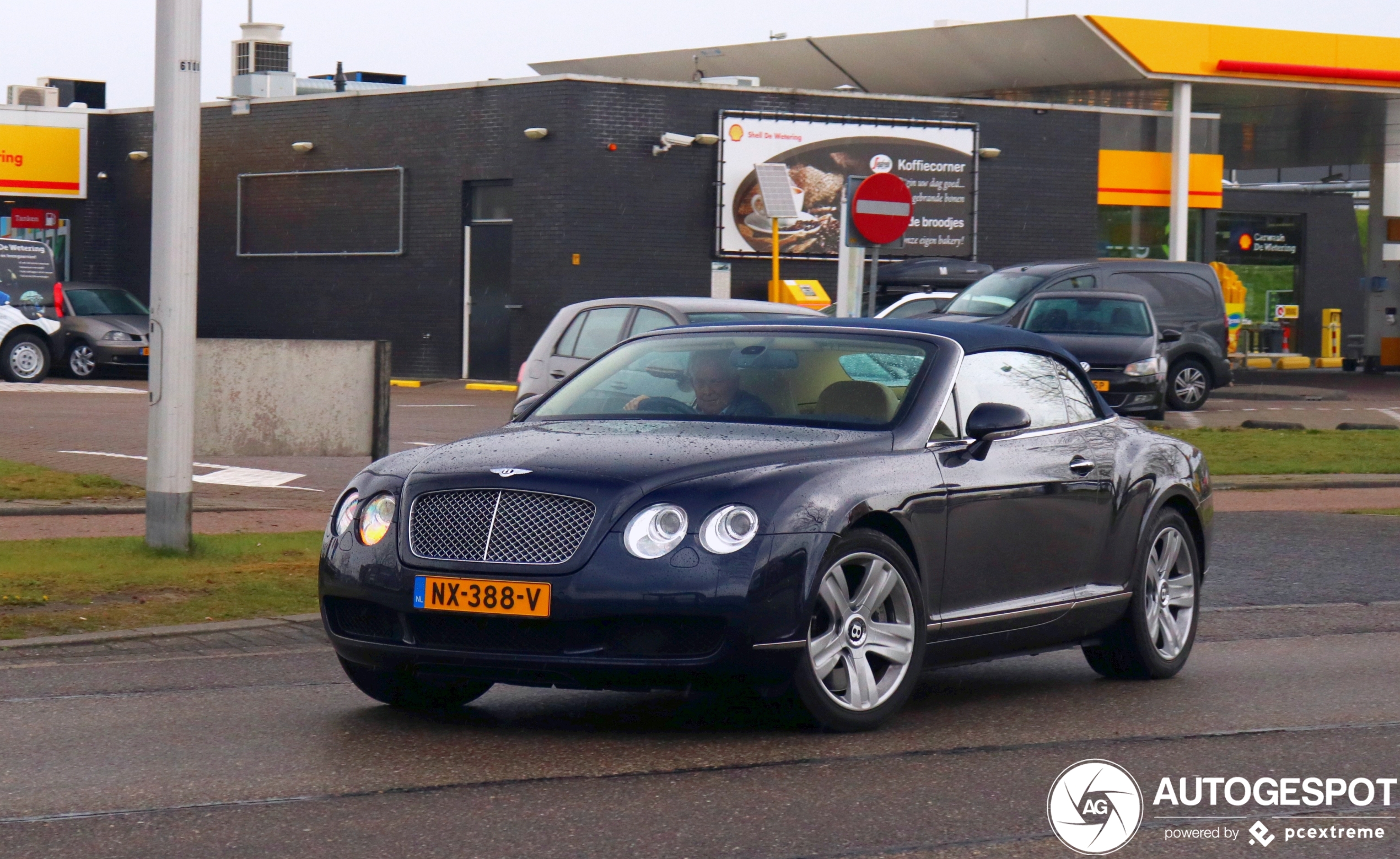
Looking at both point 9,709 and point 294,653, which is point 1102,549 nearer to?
point 294,653

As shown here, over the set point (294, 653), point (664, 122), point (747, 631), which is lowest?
point (294, 653)

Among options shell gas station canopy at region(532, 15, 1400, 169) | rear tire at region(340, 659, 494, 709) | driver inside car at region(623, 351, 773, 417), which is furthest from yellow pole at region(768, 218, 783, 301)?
rear tire at region(340, 659, 494, 709)

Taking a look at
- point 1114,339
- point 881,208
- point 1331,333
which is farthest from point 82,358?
point 1331,333

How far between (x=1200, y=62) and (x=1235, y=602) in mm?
28130

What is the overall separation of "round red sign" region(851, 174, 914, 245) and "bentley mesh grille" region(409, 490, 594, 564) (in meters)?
8.81

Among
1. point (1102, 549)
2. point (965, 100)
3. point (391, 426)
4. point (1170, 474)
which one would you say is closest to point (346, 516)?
point (1102, 549)

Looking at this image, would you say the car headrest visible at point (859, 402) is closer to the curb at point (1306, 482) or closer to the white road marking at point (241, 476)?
the white road marking at point (241, 476)

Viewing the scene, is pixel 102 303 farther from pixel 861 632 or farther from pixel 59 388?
pixel 861 632

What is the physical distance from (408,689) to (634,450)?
1.26m

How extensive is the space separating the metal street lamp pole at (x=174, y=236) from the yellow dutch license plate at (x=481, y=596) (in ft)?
15.5

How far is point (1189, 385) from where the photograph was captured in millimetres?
26391

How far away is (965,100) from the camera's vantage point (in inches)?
1430

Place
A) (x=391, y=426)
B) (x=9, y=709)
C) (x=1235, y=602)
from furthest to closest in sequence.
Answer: (x=391, y=426)
(x=1235, y=602)
(x=9, y=709)

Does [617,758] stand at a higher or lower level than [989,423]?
lower
